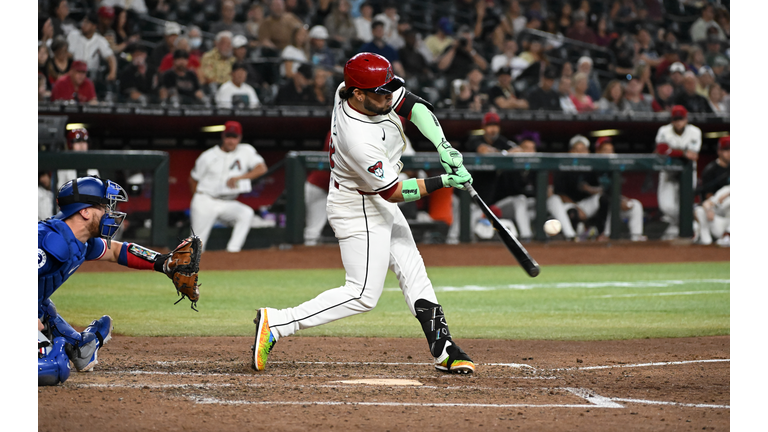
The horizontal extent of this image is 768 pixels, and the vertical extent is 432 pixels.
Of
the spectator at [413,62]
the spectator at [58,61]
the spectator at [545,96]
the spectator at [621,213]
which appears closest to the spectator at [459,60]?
the spectator at [413,62]

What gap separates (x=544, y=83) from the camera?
504 inches

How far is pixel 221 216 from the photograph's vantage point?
1030cm

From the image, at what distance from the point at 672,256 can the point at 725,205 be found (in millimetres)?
1687

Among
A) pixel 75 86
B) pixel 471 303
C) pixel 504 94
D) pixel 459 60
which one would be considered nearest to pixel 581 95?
pixel 504 94

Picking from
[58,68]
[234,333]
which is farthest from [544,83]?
[234,333]

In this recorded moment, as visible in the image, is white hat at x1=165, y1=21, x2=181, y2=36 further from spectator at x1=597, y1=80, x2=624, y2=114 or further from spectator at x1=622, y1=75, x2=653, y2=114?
spectator at x1=622, y1=75, x2=653, y2=114

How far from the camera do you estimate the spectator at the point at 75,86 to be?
10.2 m

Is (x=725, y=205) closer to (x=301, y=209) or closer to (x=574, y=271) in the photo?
(x=574, y=271)

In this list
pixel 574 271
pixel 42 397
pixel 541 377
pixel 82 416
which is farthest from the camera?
pixel 574 271

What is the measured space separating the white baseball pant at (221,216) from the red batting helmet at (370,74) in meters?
6.62

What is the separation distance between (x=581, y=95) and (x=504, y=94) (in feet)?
4.92

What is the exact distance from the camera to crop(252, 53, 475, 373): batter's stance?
382 centimetres

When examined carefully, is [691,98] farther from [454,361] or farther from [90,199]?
[90,199]

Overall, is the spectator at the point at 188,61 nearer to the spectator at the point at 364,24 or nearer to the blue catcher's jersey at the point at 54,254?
the spectator at the point at 364,24
